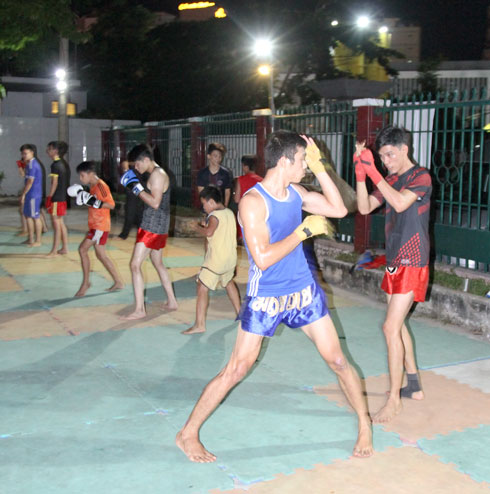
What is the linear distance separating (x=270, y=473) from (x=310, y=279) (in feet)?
3.81

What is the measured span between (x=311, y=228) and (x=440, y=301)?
13.7 feet

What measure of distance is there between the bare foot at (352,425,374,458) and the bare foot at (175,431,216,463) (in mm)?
881

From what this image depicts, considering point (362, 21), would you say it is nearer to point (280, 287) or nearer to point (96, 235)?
point (96, 235)

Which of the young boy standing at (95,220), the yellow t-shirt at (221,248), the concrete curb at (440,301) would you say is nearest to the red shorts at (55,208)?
the young boy standing at (95,220)

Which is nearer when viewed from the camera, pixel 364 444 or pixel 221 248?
pixel 364 444

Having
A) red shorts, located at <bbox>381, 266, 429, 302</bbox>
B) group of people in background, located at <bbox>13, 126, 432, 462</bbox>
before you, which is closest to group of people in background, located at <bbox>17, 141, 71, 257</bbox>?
group of people in background, located at <bbox>13, 126, 432, 462</bbox>

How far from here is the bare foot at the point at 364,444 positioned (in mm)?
4027

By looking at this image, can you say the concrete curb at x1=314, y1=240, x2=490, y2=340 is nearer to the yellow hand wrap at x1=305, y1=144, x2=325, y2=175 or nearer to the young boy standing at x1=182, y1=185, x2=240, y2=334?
the young boy standing at x1=182, y1=185, x2=240, y2=334

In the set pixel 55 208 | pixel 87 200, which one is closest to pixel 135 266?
pixel 87 200

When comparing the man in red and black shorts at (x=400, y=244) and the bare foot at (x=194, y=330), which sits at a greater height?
the man in red and black shorts at (x=400, y=244)

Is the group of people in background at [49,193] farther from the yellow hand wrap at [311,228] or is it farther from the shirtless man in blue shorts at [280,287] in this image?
the yellow hand wrap at [311,228]

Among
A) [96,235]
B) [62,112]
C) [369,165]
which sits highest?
[62,112]

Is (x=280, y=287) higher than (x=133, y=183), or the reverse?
(x=133, y=183)

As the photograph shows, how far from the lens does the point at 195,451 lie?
13.0 ft
